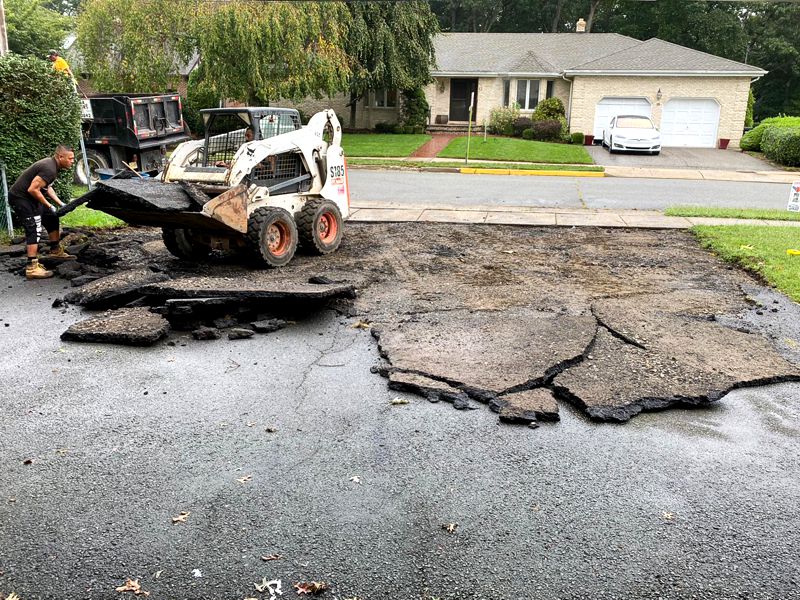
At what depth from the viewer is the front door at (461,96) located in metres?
36.5

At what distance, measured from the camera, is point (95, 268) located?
30.7ft

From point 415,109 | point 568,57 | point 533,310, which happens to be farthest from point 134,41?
point 533,310

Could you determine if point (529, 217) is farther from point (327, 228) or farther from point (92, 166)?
point (92, 166)

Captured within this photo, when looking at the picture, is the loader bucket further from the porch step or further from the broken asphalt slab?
the porch step

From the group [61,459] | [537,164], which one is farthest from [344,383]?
[537,164]

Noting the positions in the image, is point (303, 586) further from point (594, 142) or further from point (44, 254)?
point (594, 142)

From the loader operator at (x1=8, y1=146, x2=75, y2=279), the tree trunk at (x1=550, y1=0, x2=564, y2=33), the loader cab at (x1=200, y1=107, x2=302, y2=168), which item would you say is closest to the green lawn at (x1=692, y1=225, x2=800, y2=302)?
the loader cab at (x1=200, y1=107, x2=302, y2=168)

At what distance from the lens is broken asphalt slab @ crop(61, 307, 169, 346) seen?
22.6 ft

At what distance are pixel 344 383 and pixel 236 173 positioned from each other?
4.29 m

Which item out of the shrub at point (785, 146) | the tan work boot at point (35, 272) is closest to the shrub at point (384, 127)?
the shrub at point (785, 146)

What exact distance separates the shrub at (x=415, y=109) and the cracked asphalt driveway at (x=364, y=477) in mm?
28944

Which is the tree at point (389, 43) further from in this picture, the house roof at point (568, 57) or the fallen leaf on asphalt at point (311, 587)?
the fallen leaf on asphalt at point (311, 587)

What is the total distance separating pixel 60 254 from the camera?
9945 mm

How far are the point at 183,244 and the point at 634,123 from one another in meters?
24.3
